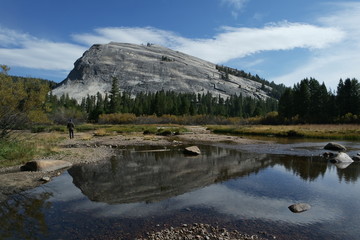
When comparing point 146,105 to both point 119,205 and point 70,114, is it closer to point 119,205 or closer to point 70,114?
point 70,114

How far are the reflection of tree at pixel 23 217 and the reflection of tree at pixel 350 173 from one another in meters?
16.0

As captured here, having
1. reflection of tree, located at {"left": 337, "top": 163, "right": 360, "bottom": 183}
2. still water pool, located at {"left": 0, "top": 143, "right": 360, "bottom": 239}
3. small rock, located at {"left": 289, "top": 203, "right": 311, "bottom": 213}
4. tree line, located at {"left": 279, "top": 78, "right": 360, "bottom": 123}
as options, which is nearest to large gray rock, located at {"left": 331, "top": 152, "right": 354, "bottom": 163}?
reflection of tree, located at {"left": 337, "top": 163, "right": 360, "bottom": 183}

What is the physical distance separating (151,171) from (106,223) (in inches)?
360

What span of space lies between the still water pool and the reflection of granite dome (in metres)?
0.05

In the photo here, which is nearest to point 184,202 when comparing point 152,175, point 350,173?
point 152,175

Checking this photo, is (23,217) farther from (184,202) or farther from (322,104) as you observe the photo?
(322,104)

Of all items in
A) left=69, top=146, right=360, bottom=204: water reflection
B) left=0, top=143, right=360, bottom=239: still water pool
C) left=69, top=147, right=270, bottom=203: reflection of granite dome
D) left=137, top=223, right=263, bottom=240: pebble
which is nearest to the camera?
left=137, top=223, right=263, bottom=240: pebble

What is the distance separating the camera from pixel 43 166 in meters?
17.7

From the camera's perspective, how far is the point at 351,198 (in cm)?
1255

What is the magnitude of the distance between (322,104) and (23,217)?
79075mm

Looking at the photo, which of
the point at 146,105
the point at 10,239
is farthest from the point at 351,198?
the point at 146,105

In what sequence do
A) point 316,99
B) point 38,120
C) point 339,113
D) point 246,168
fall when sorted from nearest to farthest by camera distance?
point 246,168, point 38,120, point 339,113, point 316,99

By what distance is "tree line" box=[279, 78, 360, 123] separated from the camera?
6775cm

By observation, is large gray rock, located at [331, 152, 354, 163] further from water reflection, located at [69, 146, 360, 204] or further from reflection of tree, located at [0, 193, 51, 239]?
reflection of tree, located at [0, 193, 51, 239]
